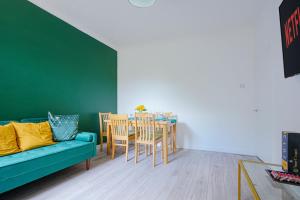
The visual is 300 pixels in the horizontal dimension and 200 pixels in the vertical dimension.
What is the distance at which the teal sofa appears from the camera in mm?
1573

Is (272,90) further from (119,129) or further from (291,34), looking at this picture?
(119,129)

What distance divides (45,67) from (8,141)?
4.47ft

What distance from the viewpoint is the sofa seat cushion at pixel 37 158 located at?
5.19 feet

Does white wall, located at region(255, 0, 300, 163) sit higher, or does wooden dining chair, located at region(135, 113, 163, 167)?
white wall, located at region(255, 0, 300, 163)

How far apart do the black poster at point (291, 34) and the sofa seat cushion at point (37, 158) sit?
2.67 m

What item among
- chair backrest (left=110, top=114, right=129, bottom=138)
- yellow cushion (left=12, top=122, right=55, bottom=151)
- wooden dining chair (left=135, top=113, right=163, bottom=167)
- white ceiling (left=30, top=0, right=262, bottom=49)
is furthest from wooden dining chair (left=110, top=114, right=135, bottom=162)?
white ceiling (left=30, top=0, right=262, bottom=49)

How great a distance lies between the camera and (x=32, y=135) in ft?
7.06

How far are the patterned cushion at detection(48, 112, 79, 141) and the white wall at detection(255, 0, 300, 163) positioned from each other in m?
2.97

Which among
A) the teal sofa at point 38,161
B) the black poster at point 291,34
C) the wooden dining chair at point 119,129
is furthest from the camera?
the wooden dining chair at point 119,129

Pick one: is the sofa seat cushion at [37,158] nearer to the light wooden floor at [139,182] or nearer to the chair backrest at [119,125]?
the light wooden floor at [139,182]

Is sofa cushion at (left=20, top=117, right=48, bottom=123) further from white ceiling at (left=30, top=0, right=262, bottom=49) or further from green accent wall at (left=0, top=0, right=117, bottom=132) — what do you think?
white ceiling at (left=30, top=0, right=262, bottom=49)

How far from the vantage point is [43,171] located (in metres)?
1.87

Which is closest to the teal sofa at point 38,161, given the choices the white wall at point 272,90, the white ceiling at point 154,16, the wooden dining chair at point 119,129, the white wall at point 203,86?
the wooden dining chair at point 119,129

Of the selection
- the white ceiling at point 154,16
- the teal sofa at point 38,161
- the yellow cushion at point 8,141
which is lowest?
the teal sofa at point 38,161
